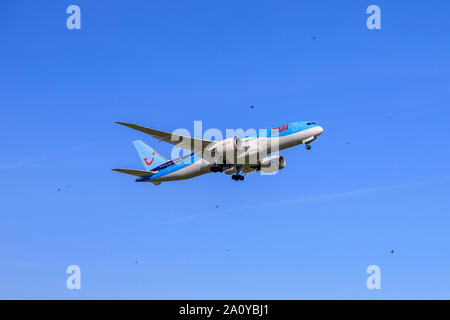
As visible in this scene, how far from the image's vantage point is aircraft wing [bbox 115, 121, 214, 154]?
59.3 metres

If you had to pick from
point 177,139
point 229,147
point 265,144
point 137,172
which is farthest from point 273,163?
point 137,172

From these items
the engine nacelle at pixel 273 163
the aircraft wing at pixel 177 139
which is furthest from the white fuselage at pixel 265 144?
the engine nacelle at pixel 273 163

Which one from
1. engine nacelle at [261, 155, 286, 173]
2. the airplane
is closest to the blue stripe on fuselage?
the airplane

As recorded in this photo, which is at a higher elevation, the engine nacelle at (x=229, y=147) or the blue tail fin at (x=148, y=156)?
the blue tail fin at (x=148, y=156)

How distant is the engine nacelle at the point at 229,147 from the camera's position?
63.7 m

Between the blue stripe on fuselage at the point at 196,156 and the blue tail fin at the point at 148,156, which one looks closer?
the blue stripe on fuselage at the point at 196,156

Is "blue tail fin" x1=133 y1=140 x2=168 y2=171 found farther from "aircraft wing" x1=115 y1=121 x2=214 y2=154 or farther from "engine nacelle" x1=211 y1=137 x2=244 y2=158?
"engine nacelle" x1=211 y1=137 x2=244 y2=158

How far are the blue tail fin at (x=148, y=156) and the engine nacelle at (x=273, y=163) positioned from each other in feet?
42.4

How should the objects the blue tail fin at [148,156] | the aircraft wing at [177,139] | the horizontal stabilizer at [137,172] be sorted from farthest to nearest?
the blue tail fin at [148,156] → the horizontal stabilizer at [137,172] → the aircraft wing at [177,139]

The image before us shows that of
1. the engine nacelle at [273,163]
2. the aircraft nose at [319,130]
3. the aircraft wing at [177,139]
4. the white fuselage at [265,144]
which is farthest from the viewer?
the engine nacelle at [273,163]

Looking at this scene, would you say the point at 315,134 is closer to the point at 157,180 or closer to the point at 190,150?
the point at 190,150

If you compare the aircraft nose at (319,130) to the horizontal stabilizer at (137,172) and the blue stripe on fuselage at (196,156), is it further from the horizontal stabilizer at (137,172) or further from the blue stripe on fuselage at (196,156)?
the horizontal stabilizer at (137,172)

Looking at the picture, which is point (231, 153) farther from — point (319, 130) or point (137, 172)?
point (137, 172)

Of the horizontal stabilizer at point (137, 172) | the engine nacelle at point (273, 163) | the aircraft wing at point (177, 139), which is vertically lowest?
the horizontal stabilizer at point (137, 172)
